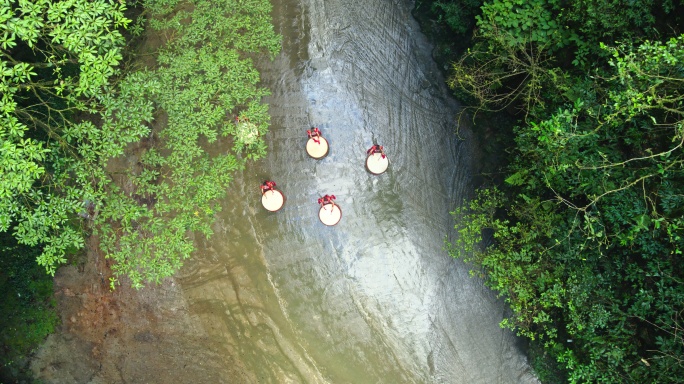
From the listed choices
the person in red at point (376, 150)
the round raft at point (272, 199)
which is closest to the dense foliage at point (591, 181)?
the person in red at point (376, 150)

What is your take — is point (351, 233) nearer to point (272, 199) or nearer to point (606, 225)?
point (272, 199)

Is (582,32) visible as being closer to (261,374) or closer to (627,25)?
(627,25)

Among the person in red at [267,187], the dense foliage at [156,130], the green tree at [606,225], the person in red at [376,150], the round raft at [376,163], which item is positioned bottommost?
the green tree at [606,225]

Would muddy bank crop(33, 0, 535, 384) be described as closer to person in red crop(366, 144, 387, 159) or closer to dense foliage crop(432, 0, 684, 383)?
person in red crop(366, 144, 387, 159)

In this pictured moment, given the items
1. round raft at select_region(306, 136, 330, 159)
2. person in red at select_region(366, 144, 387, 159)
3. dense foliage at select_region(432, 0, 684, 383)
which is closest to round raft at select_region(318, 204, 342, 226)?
round raft at select_region(306, 136, 330, 159)

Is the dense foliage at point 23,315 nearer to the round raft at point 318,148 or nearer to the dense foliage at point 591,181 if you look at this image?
the round raft at point 318,148

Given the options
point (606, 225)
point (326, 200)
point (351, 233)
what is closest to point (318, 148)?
point (326, 200)

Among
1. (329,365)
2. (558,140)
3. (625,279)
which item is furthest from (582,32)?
(329,365)
